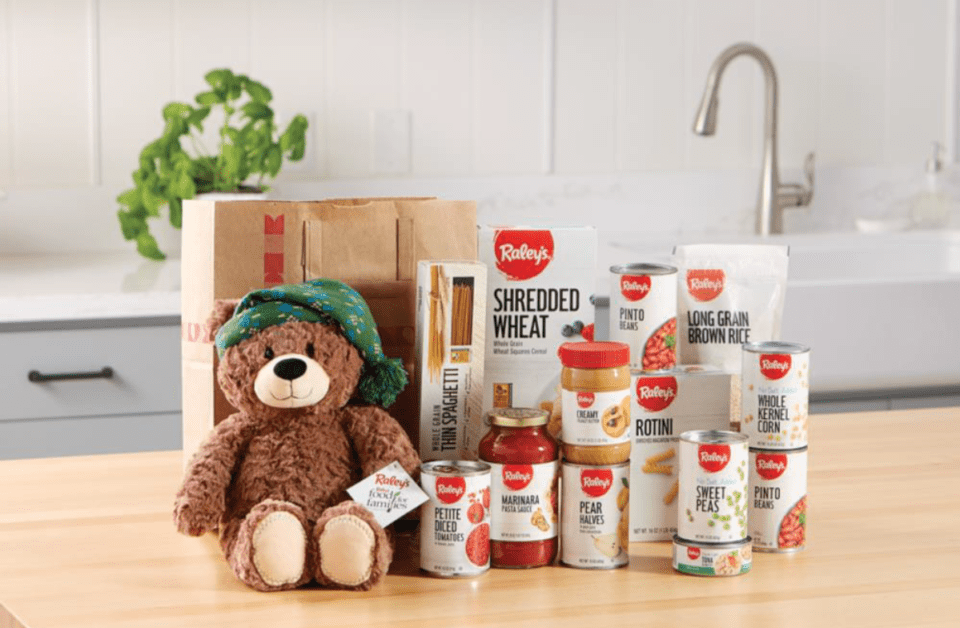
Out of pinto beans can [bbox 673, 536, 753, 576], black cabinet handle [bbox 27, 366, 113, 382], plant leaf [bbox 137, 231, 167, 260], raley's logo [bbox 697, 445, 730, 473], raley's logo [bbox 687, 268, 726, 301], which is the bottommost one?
black cabinet handle [bbox 27, 366, 113, 382]

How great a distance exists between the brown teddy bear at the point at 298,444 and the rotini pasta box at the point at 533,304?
0.11m

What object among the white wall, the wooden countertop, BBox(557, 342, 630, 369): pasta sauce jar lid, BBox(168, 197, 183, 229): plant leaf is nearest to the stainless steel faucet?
the white wall

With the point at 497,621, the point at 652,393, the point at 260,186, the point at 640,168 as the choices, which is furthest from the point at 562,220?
the point at 497,621

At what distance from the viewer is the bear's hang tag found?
1.11 meters

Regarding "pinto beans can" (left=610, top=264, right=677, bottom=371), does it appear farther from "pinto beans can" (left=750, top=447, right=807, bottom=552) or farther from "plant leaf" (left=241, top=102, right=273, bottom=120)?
"plant leaf" (left=241, top=102, right=273, bottom=120)

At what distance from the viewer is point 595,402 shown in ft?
3.67

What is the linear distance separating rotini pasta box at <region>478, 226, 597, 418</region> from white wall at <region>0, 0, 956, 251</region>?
184 cm

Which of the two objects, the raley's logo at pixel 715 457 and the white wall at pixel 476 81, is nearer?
the raley's logo at pixel 715 457

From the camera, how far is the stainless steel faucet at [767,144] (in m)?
3.02

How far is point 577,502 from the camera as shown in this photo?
113 centimetres

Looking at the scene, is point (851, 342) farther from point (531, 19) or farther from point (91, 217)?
point (91, 217)

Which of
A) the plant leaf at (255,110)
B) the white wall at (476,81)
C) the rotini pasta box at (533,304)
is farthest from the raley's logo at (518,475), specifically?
the white wall at (476,81)

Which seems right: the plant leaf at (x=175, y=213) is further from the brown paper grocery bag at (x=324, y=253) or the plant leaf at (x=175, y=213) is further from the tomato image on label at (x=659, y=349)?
the tomato image on label at (x=659, y=349)

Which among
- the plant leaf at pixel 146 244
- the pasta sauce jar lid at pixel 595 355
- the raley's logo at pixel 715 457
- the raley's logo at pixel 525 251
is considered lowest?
the raley's logo at pixel 715 457
